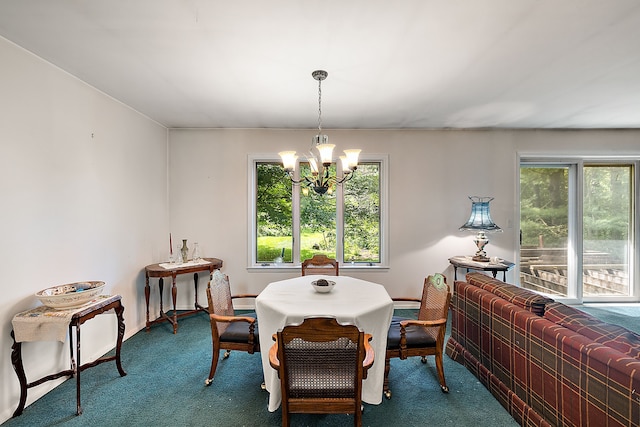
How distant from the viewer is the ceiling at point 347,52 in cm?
160

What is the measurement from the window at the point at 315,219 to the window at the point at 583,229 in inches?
89.8

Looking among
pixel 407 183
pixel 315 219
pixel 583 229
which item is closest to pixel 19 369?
pixel 315 219

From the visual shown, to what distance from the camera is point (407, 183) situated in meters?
4.03

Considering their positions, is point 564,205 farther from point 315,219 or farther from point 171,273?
point 171,273

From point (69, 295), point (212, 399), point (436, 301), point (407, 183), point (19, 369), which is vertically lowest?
point (212, 399)

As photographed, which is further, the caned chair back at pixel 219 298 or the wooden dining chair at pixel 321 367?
the caned chair back at pixel 219 298

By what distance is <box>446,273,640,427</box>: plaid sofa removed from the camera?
1.27 m

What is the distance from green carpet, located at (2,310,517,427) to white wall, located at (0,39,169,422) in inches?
6.7

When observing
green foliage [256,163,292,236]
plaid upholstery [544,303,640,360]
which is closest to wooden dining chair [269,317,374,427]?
plaid upholstery [544,303,640,360]

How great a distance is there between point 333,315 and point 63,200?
2.43 m

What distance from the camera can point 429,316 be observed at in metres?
2.35

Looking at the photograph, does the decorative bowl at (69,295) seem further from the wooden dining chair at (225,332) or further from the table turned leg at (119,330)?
the wooden dining chair at (225,332)

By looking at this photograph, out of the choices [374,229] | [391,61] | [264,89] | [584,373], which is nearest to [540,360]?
[584,373]

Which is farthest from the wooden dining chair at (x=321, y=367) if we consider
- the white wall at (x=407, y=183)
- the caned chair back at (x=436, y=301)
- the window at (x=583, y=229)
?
the window at (x=583, y=229)
